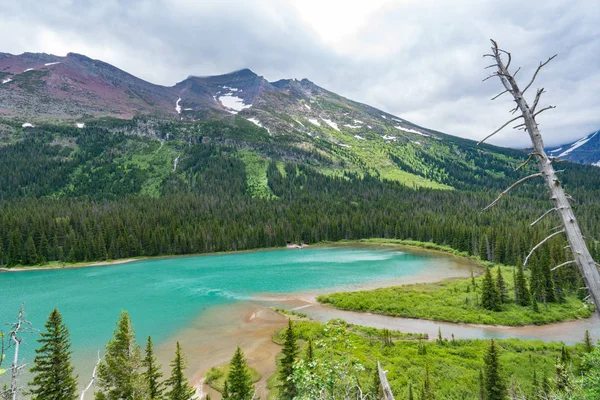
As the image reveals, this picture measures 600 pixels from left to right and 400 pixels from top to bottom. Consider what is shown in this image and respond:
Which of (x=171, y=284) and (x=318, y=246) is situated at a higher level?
(x=318, y=246)

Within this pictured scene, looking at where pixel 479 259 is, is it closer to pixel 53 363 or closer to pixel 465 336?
pixel 465 336

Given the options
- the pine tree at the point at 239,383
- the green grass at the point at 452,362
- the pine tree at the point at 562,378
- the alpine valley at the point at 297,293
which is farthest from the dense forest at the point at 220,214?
the pine tree at the point at 239,383

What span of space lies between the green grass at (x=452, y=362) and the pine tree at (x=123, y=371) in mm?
11521

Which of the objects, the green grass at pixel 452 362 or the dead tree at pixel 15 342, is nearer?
the dead tree at pixel 15 342

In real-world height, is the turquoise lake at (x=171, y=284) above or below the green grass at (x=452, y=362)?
above

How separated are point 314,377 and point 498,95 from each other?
27.1 ft

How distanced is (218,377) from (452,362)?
66.0ft

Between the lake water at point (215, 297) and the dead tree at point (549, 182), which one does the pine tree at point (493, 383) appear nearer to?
the lake water at point (215, 297)

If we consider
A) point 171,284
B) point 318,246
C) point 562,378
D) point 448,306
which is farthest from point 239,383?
point 318,246

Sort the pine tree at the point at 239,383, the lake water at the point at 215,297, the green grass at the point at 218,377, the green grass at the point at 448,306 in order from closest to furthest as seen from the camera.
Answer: the pine tree at the point at 239,383
the green grass at the point at 218,377
the lake water at the point at 215,297
the green grass at the point at 448,306

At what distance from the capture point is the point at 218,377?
28.0 m

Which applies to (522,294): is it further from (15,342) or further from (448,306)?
(15,342)

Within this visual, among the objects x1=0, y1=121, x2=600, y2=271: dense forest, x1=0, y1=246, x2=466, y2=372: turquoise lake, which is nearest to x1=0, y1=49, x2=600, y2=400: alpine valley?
x1=0, y1=246, x2=466, y2=372: turquoise lake

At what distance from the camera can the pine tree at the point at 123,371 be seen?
1797cm
